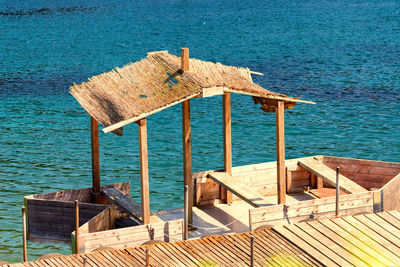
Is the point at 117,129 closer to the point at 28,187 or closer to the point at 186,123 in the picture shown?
the point at 186,123

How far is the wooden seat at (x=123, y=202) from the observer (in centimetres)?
1844

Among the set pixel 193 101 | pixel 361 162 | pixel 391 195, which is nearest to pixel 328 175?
pixel 361 162

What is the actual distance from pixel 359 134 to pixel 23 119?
17302mm

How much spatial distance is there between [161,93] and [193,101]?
86.3 feet

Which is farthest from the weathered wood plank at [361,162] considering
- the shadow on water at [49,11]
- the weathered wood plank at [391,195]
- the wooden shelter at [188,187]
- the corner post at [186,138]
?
the shadow on water at [49,11]

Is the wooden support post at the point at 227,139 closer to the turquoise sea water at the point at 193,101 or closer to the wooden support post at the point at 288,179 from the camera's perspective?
the wooden support post at the point at 288,179

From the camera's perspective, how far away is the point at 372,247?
55.0ft

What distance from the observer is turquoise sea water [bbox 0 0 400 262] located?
99.2ft

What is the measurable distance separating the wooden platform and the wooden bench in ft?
3.77

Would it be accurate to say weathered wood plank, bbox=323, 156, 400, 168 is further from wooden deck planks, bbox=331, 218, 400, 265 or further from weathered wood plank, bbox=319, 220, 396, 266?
weathered wood plank, bbox=319, 220, 396, 266

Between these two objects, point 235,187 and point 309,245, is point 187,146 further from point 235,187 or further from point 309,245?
point 309,245

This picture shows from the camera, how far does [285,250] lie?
54.0 feet

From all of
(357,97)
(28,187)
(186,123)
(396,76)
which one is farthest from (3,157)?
(396,76)

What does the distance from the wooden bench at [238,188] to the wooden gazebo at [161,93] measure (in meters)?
0.61
